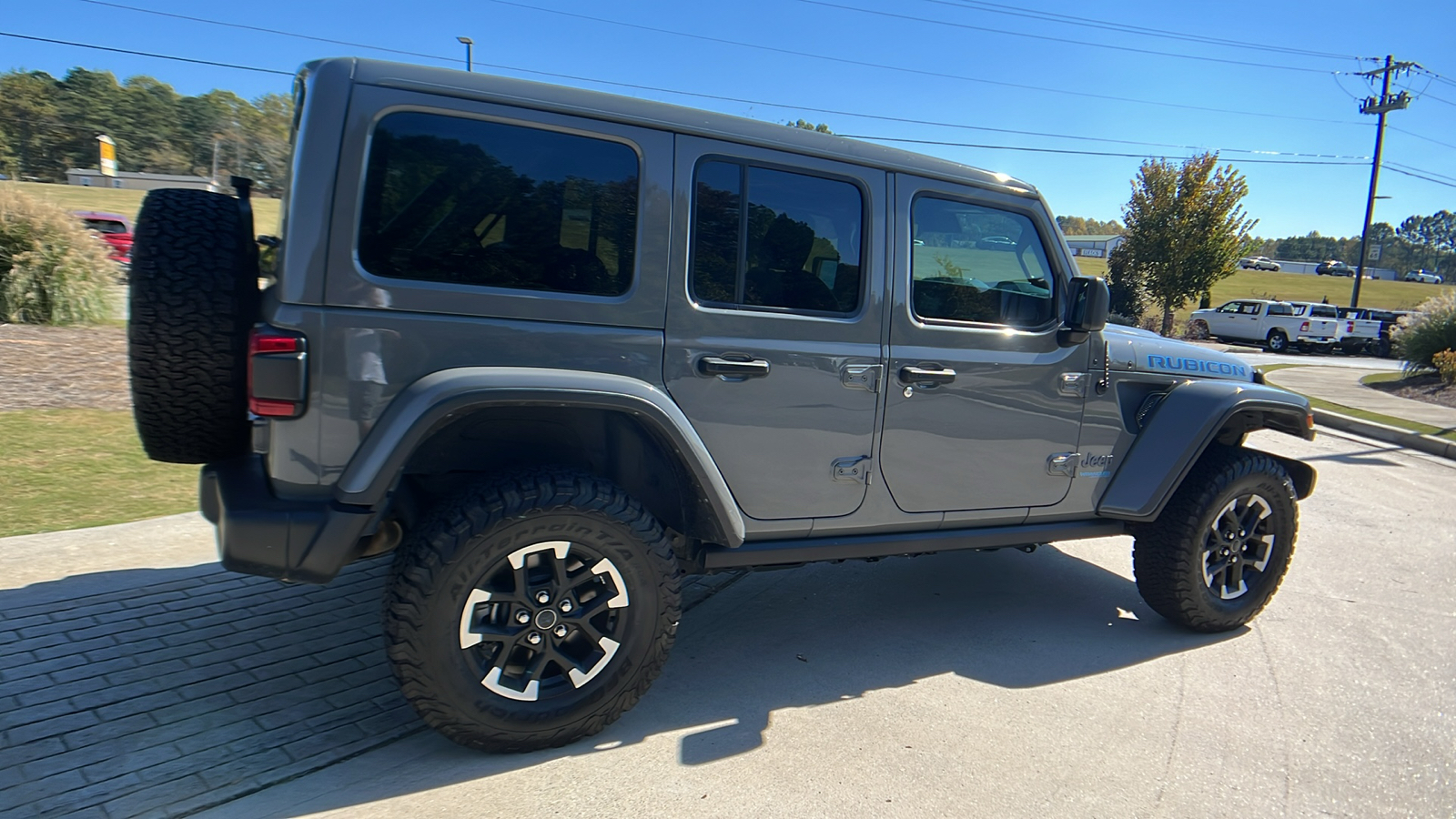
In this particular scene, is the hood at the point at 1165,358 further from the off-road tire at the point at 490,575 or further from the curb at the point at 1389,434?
Result: the curb at the point at 1389,434

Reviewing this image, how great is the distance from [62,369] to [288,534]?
317 inches

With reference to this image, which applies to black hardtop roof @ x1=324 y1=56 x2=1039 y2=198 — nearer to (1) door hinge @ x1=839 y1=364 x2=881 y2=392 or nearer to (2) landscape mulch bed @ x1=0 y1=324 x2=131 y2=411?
(1) door hinge @ x1=839 y1=364 x2=881 y2=392

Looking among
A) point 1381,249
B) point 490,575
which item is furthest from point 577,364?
point 1381,249

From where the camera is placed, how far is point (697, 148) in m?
2.98

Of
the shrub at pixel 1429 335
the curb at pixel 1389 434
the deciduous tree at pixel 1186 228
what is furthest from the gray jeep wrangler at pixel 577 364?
the deciduous tree at pixel 1186 228

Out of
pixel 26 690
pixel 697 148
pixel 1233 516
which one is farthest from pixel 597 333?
pixel 1233 516

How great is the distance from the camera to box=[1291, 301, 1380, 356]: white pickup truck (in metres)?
27.7

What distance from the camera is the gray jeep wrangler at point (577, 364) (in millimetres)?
2506

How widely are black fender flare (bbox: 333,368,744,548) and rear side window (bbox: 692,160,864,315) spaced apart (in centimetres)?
50

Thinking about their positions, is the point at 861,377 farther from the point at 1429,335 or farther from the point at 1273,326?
the point at 1273,326

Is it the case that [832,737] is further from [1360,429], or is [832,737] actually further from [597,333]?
[1360,429]

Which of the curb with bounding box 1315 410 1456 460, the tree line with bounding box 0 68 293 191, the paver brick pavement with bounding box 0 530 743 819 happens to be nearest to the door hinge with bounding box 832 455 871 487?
the paver brick pavement with bounding box 0 530 743 819

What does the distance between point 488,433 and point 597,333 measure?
54 cm

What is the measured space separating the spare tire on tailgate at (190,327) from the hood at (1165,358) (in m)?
3.49
